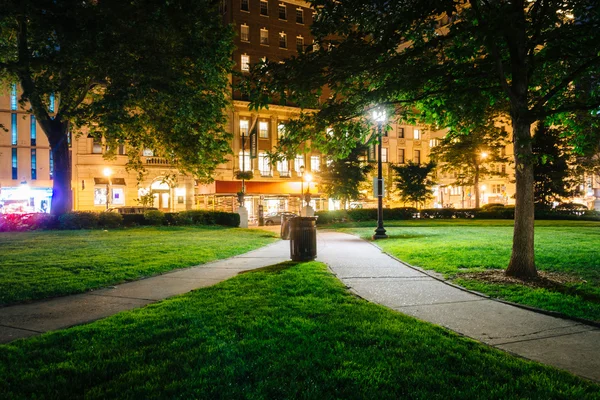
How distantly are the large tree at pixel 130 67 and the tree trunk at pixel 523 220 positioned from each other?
42.4 feet

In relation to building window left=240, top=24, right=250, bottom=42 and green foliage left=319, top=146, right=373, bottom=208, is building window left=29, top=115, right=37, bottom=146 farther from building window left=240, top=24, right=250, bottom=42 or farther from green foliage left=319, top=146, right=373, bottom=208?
green foliage left=319, top=146, right=373, bottom=208

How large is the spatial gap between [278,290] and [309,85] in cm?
382

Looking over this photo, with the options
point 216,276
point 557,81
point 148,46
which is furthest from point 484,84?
point 148,46

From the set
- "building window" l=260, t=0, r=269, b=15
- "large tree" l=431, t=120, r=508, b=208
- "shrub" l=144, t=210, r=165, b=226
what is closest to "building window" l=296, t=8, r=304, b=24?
"building window" l=260, t=0, r=269, b=15

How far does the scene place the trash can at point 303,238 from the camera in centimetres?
1005

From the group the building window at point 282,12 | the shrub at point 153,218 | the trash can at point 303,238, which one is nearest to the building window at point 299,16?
the building window at point 282,12

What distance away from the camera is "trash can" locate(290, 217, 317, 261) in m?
10.0

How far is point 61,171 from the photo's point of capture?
21.7 m

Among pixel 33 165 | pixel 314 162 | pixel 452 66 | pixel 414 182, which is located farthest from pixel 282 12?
pixel 33 165

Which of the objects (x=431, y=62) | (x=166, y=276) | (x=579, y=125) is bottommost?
(x=166, y=276)

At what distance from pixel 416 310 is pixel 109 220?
21726 mm

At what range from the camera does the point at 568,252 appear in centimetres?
1142

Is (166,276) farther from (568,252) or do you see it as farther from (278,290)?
(568,252)

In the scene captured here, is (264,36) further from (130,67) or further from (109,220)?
(130,67)
